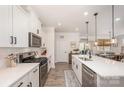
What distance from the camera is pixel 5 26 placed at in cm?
201

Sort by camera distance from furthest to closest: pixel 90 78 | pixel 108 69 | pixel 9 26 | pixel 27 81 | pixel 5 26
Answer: pixel 90 78 < pixel 108 69 < pixel 27 81 < pixel 9 26 < pixel 5 26

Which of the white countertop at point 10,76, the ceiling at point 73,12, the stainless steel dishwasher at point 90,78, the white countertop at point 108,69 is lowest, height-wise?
the stainless steel dishwasher at point 90,78

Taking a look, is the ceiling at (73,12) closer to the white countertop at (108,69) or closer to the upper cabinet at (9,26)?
the upper cabinet at (9,26)

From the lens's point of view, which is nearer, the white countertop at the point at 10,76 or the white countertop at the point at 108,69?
the white countertop at the point at 10,76

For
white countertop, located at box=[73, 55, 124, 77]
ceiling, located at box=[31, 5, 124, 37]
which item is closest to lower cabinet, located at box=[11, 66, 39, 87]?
white countertop, located at box=[73, 55, 124, 77]

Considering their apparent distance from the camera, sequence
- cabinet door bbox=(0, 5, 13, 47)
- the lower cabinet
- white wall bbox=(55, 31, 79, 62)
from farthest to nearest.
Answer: white wall bbox=(55, 31, 79, 62) < cabinet door bbox=(0, 5, 13, 47) < the lower cabinet

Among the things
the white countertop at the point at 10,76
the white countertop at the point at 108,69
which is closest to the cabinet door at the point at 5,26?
the white countertop at the point at 10,76

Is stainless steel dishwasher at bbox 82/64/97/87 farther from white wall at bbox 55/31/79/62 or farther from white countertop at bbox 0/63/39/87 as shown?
white wall at bbox 55/31/79/62

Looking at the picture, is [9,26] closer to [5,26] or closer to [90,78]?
[5,26]

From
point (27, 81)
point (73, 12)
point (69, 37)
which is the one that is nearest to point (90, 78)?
point (27, 81)

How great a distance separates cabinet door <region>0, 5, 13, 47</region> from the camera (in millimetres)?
1903

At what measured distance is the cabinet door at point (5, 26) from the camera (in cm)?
190
